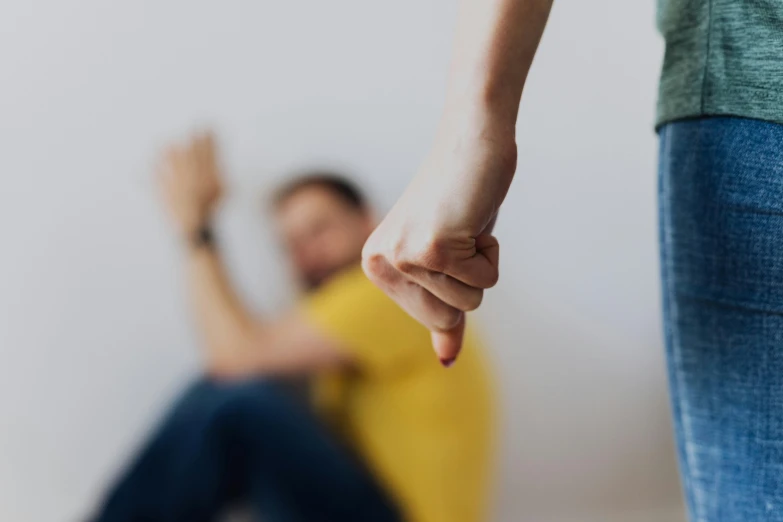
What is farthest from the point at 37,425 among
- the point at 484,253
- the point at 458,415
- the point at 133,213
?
the point at 484,253

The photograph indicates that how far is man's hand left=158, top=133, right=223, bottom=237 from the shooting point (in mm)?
1161

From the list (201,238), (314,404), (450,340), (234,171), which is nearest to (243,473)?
(314,404)

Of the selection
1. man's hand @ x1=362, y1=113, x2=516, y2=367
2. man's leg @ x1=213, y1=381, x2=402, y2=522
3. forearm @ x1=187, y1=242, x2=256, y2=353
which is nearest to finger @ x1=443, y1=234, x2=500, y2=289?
man's hand @ x1=362, y1=113, x2=516, y2=367

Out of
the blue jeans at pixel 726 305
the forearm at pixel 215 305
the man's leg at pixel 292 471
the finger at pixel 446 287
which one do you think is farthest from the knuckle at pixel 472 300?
the forearm at pixel 215 305

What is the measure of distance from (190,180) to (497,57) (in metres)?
0.87

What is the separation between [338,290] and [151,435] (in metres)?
0.35

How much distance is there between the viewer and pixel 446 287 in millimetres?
376

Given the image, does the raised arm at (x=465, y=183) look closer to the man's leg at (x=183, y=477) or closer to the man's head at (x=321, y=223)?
the man's leg at (x=183, y=477)

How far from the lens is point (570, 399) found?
4.43 ft

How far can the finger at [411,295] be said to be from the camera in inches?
15.3

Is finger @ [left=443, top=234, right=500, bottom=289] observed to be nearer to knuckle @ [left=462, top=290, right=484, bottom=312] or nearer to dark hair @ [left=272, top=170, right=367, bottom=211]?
knuckle @ [left=462, top=290, right=484, bottom=312]

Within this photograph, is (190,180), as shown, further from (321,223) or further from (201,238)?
(321,223)

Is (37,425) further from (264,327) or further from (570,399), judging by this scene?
(570,399)

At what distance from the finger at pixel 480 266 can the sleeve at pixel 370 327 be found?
0.71 metres
